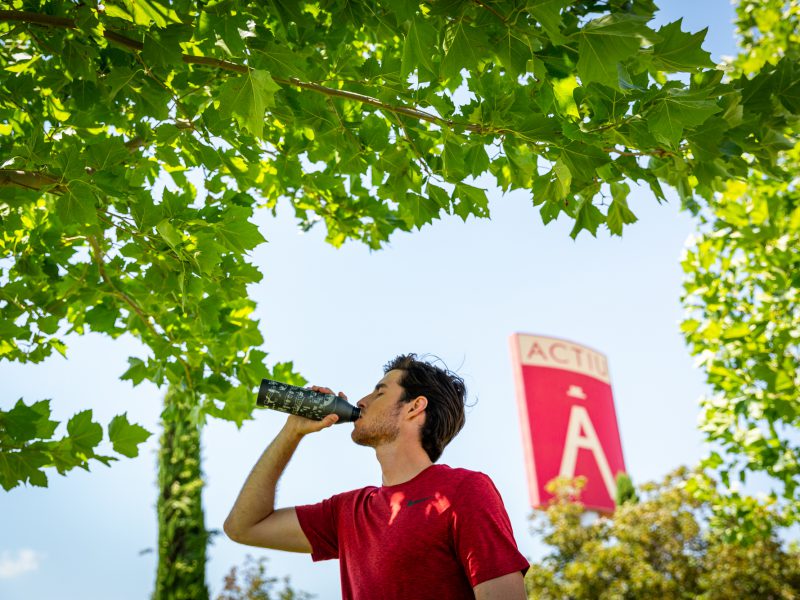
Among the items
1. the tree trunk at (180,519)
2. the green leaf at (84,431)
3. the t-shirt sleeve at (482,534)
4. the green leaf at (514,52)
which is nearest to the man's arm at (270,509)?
the green leaf at (84,431)

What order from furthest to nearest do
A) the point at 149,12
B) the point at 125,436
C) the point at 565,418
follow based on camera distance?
the point at 565,418 < the point at 125,436 < the point at 149,12

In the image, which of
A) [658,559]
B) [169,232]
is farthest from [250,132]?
[658,559]

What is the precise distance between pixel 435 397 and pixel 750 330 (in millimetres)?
3906

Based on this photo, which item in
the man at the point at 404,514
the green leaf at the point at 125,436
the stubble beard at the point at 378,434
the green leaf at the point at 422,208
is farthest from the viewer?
the green leaf at the point at 422,208

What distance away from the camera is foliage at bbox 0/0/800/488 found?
6.88 ft

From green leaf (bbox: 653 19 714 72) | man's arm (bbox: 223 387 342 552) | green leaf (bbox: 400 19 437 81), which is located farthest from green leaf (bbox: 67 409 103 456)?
green leaf (bbox: 653 19 714 72)

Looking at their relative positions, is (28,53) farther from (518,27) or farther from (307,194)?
(518,27)

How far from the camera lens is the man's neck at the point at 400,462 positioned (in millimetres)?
2297

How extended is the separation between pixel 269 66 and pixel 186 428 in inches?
435

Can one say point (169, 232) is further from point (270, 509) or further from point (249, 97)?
point (270, 509)

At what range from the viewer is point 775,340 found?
5336 mm

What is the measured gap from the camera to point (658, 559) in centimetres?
1195

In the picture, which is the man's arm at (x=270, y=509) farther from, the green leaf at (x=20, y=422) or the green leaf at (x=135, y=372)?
the green leaf at (x=135, y=372)

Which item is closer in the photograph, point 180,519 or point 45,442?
point 45,442
